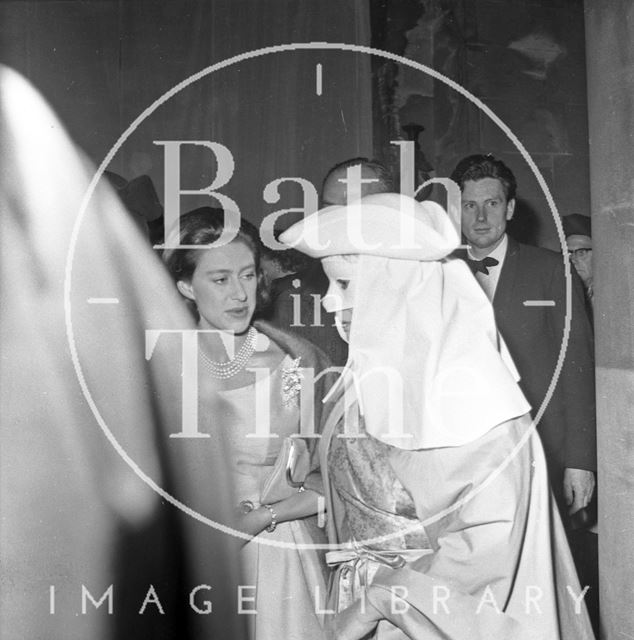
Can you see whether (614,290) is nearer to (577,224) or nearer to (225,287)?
(577,224)

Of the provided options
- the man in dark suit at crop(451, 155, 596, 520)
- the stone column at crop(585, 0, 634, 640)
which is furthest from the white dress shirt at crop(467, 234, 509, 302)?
the stone column at crop(585, 0, 634, 640)

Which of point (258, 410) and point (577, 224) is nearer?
point (258, 410)

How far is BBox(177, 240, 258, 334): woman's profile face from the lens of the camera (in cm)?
253

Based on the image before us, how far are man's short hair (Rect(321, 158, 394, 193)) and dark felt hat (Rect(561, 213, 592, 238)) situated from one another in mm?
558

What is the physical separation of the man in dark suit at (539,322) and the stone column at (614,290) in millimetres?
58

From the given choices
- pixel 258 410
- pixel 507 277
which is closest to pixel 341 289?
pixel 258 410

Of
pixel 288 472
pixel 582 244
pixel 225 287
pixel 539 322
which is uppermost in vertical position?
pixel 582 244

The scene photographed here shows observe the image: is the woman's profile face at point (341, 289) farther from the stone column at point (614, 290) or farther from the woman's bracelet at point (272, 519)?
the stone column at point (614, 290)

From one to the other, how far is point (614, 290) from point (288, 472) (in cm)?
109

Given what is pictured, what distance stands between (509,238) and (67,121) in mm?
1360

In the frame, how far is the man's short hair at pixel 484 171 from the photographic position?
2.62 m

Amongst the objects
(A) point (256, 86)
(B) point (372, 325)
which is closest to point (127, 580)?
(B) point (372, 325)

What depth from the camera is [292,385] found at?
2555 mm

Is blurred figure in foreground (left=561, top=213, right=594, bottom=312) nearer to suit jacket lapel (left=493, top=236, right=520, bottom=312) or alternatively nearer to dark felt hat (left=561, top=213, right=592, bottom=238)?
dark felt hat (left=561, top=213, right=592, bottom=238)
